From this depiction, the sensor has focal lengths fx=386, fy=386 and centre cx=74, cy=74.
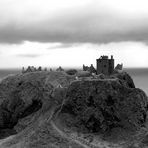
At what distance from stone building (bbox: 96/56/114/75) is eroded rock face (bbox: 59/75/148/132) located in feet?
59.1

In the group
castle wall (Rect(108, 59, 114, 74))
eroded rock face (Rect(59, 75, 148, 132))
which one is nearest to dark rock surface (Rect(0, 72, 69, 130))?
eroded rock face (Rect(59, 75, 148, 132))

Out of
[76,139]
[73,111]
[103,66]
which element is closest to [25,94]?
[73,111]

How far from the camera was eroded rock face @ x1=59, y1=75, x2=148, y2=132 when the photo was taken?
8031 centimetres

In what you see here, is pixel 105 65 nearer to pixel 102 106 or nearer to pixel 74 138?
pixel 102 106

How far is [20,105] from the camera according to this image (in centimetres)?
9794

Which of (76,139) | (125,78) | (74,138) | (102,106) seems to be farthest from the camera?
(125,78)

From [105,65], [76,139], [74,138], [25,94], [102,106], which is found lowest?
[76,139]

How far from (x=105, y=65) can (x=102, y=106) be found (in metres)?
24.0

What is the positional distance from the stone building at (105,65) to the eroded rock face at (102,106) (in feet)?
59.1

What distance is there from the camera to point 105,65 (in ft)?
341

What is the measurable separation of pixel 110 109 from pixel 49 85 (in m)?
20.7

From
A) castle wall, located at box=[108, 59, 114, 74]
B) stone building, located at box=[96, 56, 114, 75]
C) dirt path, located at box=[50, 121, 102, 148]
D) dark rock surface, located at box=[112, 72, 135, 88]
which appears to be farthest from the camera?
castle wall, located at box=[108, 59, 114, 74]

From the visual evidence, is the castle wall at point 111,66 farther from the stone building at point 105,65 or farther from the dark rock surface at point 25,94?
the dark rock surface at point 25,94

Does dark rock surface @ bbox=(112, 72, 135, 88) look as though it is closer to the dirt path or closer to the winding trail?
the winding trail
